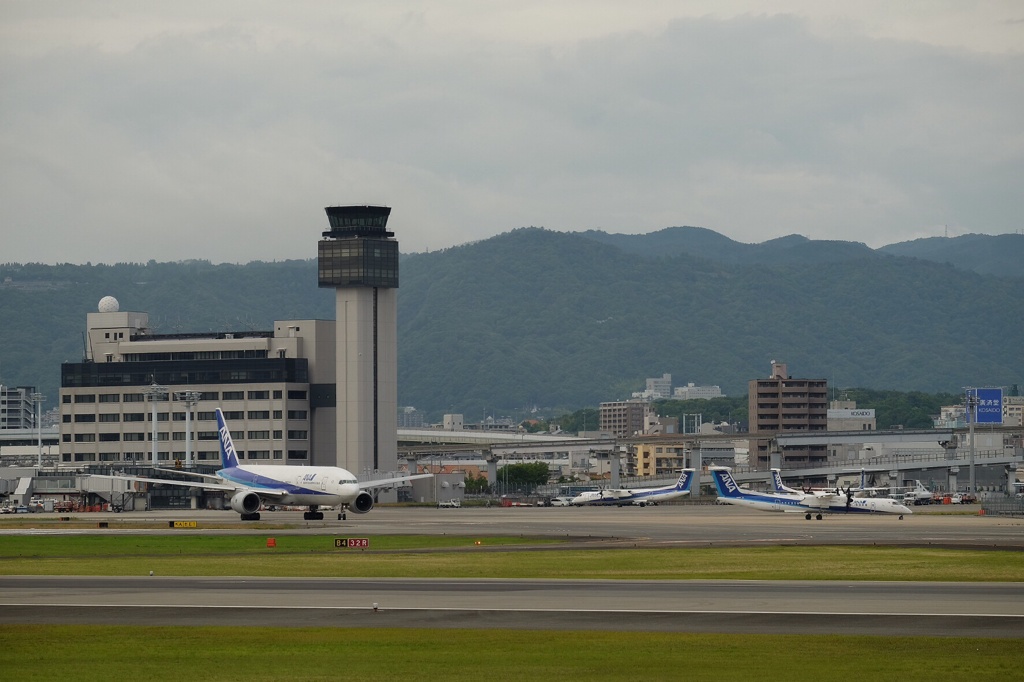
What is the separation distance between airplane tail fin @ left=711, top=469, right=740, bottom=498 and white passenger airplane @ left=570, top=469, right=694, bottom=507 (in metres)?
30.5

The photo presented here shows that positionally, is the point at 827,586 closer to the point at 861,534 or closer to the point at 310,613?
the point at 310,613

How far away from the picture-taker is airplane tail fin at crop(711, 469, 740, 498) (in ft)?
461

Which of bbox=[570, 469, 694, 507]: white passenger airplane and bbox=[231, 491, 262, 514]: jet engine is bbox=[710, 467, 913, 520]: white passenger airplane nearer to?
bbox=[570, 469, 694, 507]: white passenger airplane

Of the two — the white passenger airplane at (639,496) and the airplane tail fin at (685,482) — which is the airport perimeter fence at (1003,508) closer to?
the airplane tail fin at (685,482)

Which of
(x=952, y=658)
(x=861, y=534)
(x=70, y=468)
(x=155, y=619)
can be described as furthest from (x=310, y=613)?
(x=70, y=468)

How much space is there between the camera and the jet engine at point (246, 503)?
116m

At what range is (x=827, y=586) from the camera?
53.3 metres

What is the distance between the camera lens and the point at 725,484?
14288 cm

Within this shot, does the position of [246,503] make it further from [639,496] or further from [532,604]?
[639,496]

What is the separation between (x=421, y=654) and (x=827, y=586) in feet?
73.0

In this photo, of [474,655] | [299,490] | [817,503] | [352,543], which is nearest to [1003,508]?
[817,503]

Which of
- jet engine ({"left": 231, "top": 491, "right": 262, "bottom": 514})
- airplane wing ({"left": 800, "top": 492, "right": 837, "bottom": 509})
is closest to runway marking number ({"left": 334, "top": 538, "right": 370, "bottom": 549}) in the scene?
jet engine ({"left": 231, "top": 491, "right": 262, "bottom": 514})

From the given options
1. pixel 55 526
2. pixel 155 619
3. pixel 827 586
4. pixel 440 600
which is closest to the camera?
pixel 155 619

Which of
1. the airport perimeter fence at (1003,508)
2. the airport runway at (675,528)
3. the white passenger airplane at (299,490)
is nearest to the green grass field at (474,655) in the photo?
the airport runway at (675,528)
